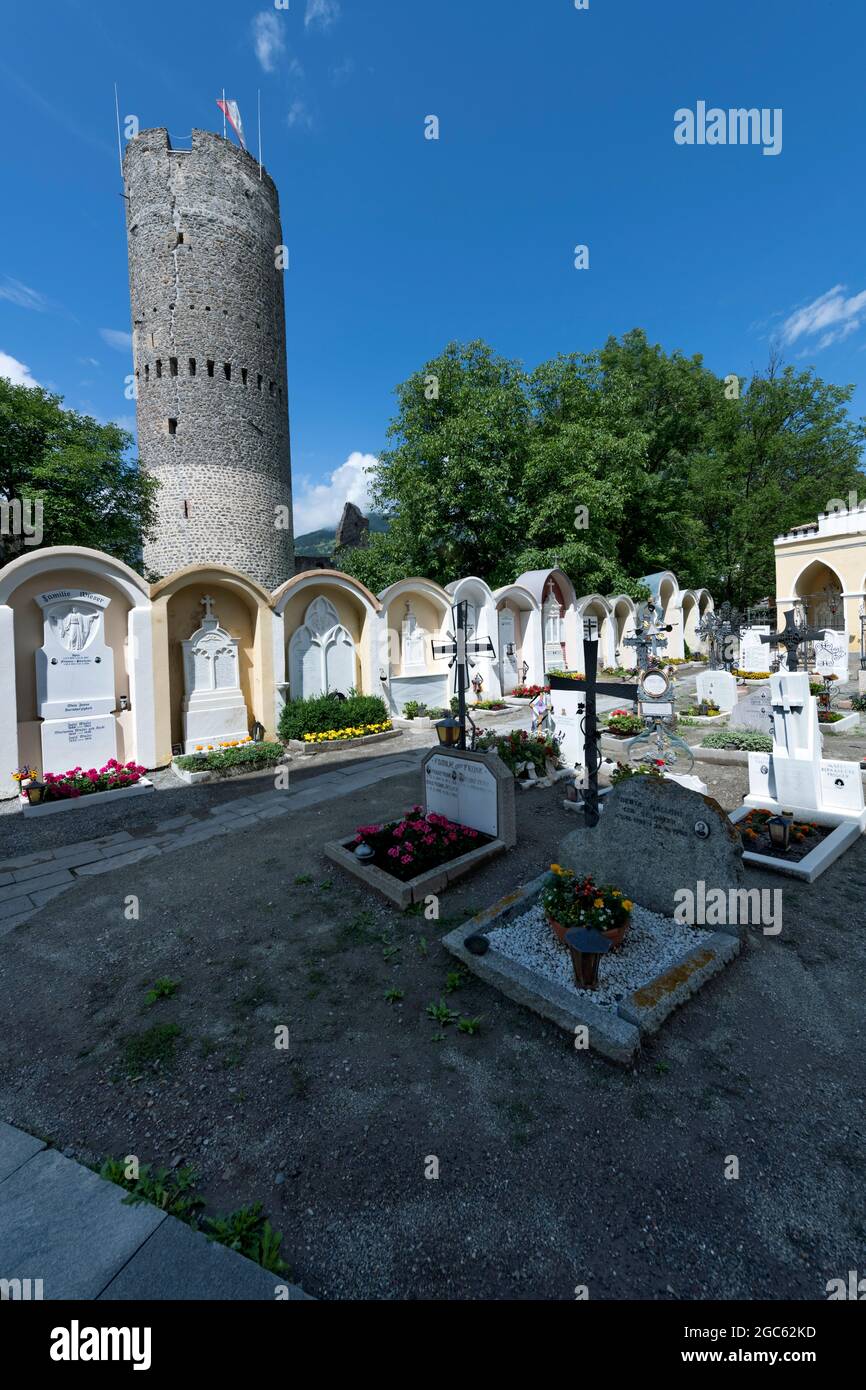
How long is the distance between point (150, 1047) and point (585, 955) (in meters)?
3.37

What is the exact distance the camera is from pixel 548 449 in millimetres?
23359

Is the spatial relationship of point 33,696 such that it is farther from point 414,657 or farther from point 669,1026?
point 669,1026

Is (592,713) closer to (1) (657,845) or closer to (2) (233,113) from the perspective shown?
(1) (657,845)

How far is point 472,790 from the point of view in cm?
725

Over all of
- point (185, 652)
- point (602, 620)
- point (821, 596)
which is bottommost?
point (185, 652)

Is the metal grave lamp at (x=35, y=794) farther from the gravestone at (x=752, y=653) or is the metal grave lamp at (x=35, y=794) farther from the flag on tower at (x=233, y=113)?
the flag on tower at (x=233, y=113)

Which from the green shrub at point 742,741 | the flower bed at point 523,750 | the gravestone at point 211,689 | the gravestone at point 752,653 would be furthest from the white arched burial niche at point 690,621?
the gravestone at point 211,689

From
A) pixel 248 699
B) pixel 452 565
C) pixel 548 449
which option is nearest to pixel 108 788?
pixel 248 699

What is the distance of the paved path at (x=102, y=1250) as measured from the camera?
2.38 meters

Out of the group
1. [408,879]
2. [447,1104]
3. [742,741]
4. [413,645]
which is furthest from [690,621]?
[447,1104]

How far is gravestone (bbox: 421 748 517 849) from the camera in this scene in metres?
6.98

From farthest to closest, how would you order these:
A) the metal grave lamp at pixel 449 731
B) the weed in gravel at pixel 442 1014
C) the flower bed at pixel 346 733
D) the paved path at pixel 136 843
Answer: the flower bed at pixel 346 733, the metal grave lamp at pixel 449 731, the paved path at pixel 136 843, the weed in gravel at pixel 442 1014

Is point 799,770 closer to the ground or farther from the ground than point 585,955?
farther from the ground

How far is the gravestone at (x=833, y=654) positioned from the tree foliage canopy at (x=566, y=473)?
809 centimetres
